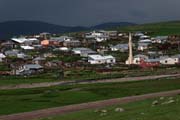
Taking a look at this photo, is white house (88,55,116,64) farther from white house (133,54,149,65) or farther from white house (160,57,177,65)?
white house (160,57,177,65)

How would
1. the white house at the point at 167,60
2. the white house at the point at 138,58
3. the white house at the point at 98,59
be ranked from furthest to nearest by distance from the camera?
the white house at the point at 98,59, the white house at the point at 138,58, the white house at the point at 167,60

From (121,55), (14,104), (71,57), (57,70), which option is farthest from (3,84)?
(121,55)

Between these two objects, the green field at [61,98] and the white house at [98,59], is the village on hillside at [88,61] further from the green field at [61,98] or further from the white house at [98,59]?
the green field at [61,98]

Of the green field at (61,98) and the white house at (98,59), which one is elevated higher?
the white house at (98,59)

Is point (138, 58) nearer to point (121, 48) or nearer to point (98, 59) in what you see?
point (98, 59)

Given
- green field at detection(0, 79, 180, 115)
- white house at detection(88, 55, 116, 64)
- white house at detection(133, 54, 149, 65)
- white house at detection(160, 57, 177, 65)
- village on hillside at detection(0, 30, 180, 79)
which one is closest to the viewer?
green field at detection(0, 79, 180, 115)

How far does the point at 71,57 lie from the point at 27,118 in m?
120

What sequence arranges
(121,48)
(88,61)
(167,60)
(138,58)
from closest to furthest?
(167,60) → (138,58) → (88,61) → (121,48)

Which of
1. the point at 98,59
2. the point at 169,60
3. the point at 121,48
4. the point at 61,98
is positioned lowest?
the point at 61,98

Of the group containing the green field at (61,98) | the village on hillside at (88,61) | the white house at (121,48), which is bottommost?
the green field at (61,98)

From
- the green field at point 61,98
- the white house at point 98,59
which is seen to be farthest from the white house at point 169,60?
the green field at point 61,98

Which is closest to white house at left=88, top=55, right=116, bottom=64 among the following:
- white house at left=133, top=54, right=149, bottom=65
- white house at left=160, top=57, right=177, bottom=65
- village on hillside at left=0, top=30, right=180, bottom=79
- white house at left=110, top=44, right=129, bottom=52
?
village on hillside at left=0, top=30, right=180, bottom=79

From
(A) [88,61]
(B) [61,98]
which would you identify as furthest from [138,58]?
(B) [61,98]

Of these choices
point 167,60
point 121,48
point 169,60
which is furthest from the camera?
point 121,48
